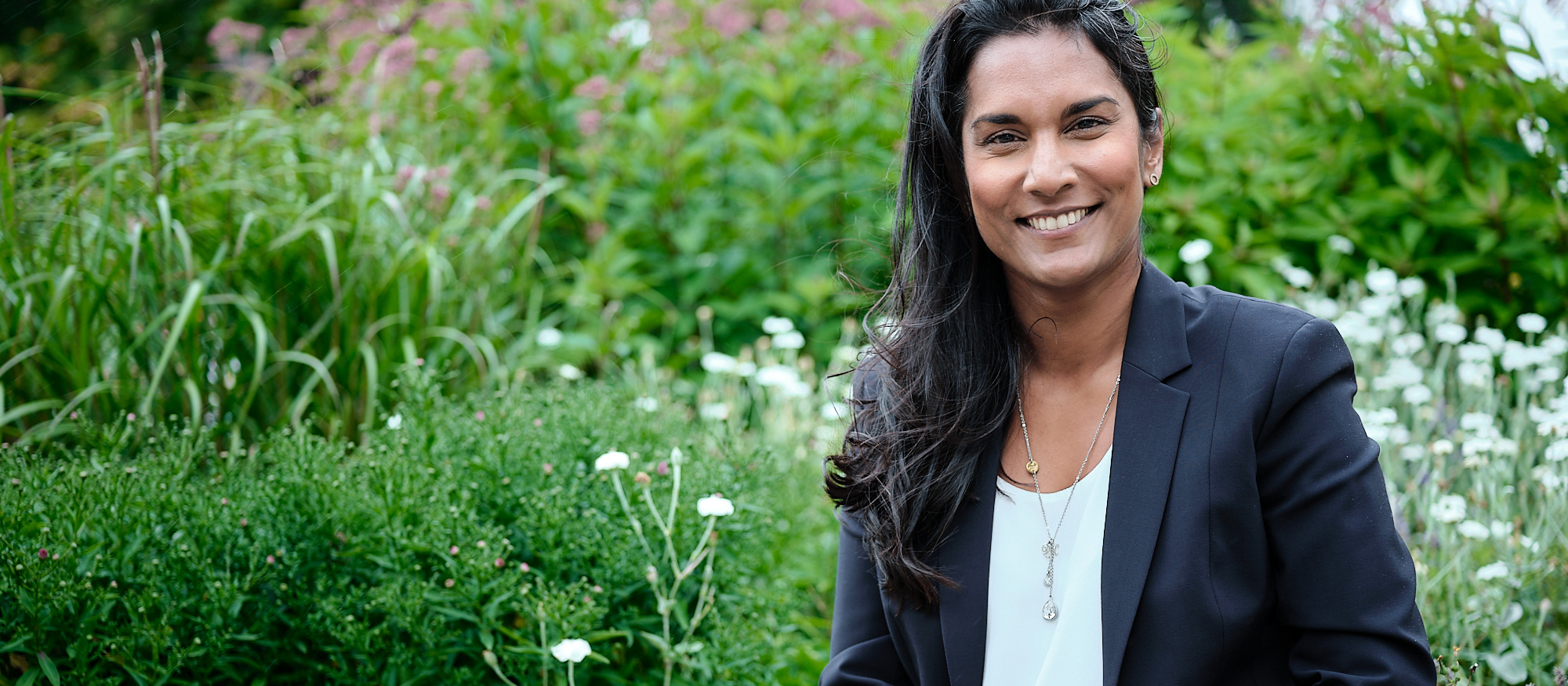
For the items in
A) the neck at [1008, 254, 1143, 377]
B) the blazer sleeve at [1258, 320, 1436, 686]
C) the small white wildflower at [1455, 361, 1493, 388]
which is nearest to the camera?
the blazer sleeve at [1258, 320, 1436, 686]

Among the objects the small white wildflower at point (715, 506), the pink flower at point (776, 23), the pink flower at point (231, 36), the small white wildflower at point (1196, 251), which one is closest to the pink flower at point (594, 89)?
the pink flower at point (776, 23)

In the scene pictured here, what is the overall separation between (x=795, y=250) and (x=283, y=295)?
2.31m

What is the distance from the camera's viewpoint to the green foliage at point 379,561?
6.74 ft

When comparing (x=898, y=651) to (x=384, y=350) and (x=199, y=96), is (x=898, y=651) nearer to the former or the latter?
(x=384, y=350)

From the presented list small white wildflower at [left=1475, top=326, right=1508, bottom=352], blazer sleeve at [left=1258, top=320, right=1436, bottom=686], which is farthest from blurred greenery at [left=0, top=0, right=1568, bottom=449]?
blazer sleeve at [left=1258, top=320, right=1436, bottom=686]

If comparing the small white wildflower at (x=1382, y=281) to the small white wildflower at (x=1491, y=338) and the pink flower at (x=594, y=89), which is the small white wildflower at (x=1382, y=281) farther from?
the pink flower at (x=594, y=89)

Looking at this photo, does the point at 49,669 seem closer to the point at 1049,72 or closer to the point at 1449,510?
the point at 1049,72

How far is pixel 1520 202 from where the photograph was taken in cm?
373

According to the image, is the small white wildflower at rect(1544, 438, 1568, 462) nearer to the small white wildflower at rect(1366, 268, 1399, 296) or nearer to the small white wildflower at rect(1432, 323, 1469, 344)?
the small white wildflower at rect(1432, 323, 1469, 344)

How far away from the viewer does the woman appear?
4.93 ft

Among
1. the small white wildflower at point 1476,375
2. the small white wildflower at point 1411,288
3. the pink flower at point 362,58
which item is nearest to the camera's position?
the small white wildflower at point 1476,375

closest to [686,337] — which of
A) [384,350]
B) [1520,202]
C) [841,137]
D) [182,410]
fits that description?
[841,137]

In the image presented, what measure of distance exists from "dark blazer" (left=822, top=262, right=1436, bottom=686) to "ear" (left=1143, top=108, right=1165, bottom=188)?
246 millimetres

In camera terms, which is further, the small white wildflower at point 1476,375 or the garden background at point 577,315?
the small white wildflower at point 1476,375
